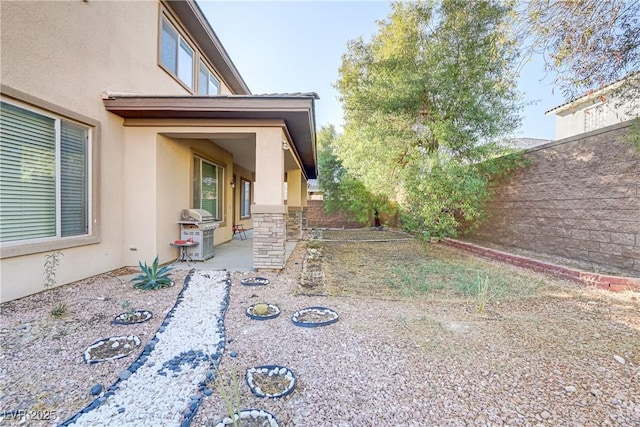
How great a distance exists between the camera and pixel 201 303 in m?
4.07

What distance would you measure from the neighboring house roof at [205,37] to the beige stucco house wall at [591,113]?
843 cm

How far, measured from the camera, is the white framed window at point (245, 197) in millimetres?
12851

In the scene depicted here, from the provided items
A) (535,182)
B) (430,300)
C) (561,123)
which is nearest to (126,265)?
(430,300)

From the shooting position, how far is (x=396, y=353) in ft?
9.23

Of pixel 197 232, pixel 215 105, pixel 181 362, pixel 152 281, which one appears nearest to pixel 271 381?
pixel 181 362

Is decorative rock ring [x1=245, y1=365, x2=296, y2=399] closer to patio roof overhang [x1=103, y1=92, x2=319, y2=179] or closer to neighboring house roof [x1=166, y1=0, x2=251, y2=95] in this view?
patio roof overhang [x1=103, y1=92, x2=319, y2=179]

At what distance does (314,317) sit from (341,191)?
1395 cm

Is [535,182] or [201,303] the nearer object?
[201,303]

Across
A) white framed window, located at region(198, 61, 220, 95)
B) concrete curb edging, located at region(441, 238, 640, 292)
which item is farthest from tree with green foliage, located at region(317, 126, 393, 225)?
concrete curb edging, located at region(441, 238, 640, 292)

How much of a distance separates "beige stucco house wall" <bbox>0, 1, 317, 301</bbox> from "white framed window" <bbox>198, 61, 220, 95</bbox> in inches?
72.7

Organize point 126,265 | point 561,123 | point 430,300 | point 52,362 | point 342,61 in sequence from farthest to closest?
point 561,123 < point 342,61 < point 126,265 < point 430,300 < point 52,362

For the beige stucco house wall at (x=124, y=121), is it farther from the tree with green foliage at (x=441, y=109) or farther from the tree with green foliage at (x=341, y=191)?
the tree with green foliage at (x=341, y=191)

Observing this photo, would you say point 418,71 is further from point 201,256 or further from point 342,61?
point 201,256

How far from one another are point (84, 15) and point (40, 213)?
10.9 feet
